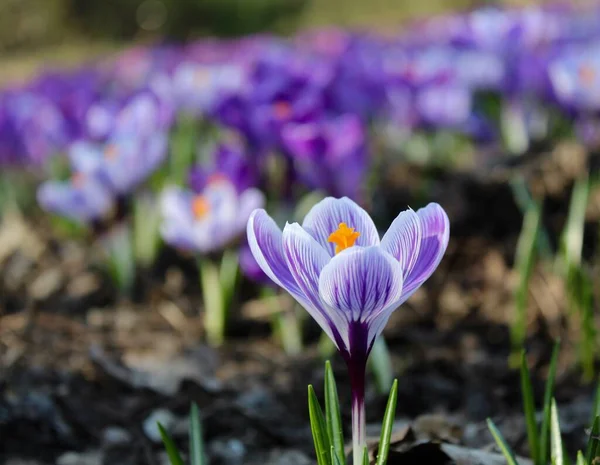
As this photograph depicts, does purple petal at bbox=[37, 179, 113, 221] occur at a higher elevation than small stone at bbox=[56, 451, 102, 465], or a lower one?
higher

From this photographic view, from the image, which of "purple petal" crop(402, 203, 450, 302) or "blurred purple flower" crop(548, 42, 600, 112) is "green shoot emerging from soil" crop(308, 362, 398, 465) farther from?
"blurred purple flower" crop(548, 42, 600, 112)

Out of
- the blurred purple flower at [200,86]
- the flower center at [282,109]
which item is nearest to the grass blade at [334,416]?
the flower center at [282,109]

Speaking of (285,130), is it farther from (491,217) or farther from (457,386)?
(491,217)

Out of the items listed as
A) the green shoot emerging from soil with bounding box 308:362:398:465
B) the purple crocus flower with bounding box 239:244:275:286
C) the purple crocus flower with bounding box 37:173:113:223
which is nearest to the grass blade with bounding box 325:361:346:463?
the green shoot emerging from soil with bounding box 308:362:398:465

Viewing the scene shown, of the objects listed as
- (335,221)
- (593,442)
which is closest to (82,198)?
(335,221)

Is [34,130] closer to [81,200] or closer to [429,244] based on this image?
[81,200]

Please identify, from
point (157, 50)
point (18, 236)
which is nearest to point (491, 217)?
point (18, 236)
